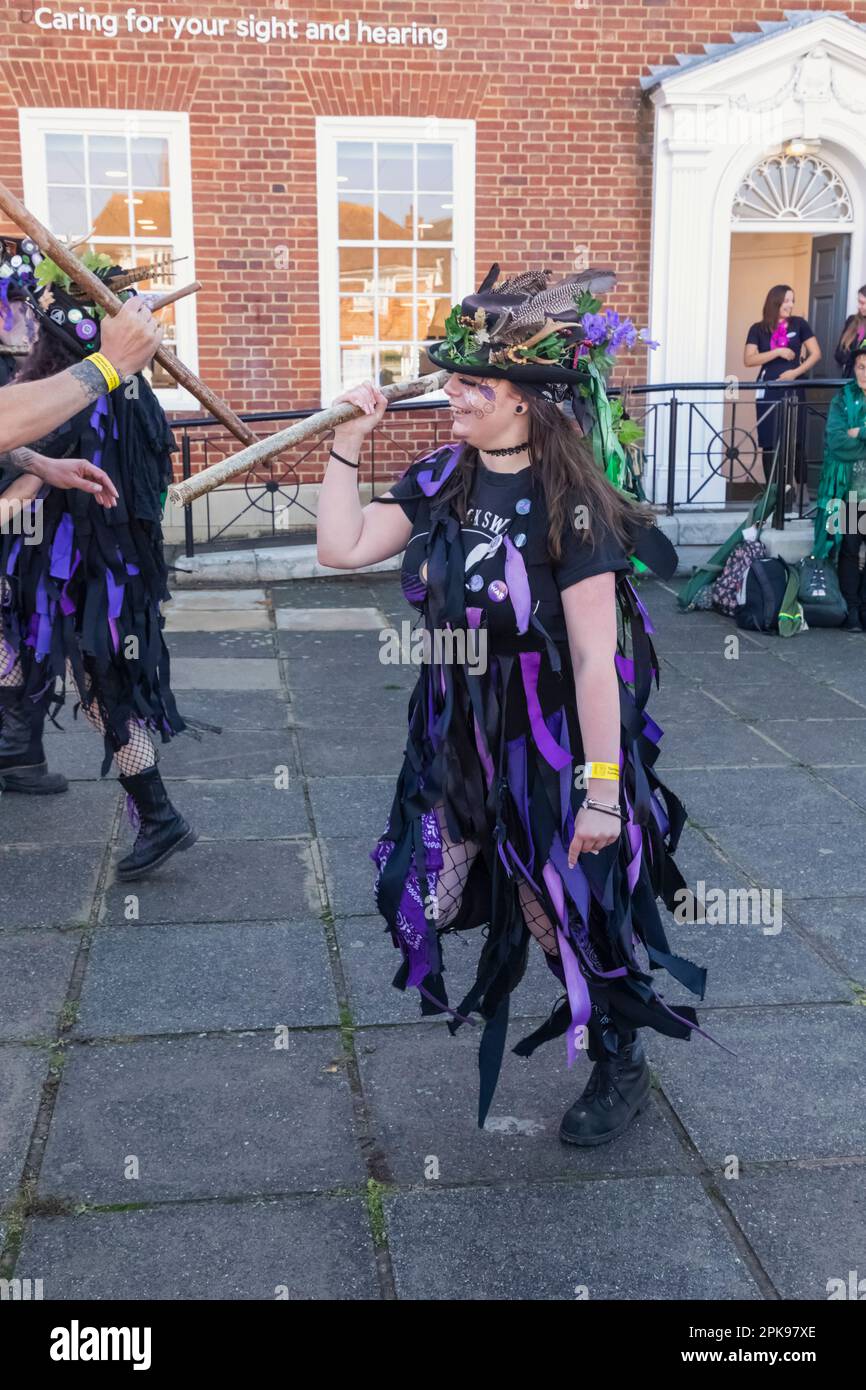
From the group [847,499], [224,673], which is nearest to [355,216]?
[847,499]

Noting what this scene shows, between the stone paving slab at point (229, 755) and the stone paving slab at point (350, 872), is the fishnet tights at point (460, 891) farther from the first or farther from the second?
the stone paving slab at point (229, 755)

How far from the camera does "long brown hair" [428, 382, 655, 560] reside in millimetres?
2859

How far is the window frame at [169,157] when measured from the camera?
1074 centimetres

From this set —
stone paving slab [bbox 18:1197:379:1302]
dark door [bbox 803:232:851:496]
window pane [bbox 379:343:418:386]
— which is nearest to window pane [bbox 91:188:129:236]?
window pane [bbox 379:343:418:386]

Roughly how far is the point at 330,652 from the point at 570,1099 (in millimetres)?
5018

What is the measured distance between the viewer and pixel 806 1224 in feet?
9.20

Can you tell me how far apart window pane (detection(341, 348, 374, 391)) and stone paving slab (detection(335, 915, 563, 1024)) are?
27.3 feet

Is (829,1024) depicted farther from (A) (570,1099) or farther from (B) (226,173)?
(B) (226,173)

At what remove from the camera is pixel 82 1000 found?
147 inches

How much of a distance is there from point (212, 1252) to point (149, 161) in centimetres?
1013

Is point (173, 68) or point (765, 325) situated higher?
point (173, 68)

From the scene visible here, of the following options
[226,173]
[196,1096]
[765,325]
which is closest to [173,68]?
[226,173]

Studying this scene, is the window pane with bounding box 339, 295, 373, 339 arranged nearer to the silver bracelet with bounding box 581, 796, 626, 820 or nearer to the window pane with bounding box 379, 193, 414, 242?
the window pane with bounding box 379, 193, 414, 242

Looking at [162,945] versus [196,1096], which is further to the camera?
[162,945]
